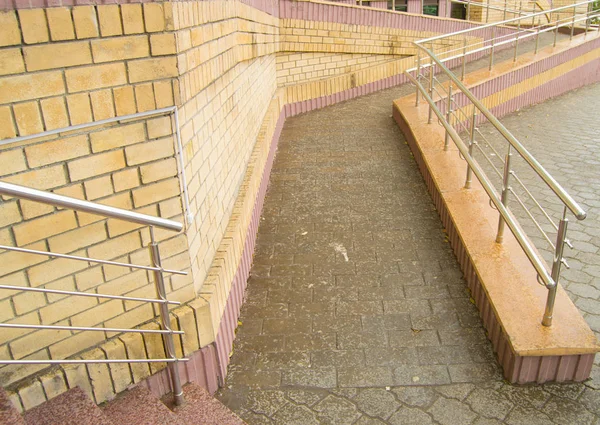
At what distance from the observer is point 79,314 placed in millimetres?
2693

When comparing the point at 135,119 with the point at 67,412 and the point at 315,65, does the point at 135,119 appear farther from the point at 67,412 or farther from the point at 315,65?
the point at 315,65

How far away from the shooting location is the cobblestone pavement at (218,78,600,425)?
317 centimetres

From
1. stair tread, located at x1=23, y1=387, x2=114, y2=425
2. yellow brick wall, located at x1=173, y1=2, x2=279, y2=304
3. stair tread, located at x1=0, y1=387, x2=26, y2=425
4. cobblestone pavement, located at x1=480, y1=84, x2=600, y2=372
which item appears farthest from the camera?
cobblestone pavement, located at x1=480, y1=84, x2=600, y2=372

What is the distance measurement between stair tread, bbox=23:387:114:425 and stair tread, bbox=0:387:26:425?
25 cm

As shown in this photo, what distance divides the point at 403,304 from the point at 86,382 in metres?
2.24

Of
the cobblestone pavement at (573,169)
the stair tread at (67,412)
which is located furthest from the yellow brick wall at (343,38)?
the stair tread at (67,412)

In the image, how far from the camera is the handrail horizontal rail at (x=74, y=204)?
6.28 feet

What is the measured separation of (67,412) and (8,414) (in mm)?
377

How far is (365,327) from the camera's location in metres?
3.87

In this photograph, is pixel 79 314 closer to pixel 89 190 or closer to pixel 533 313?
pixel 89 190

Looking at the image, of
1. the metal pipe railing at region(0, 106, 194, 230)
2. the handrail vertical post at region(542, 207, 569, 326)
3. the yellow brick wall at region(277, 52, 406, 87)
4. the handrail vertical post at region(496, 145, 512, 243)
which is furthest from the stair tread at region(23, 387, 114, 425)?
the yellow brick wall at region(277, 52, 406, 87)

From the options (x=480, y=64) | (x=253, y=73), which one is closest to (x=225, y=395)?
(x=253, y=73)

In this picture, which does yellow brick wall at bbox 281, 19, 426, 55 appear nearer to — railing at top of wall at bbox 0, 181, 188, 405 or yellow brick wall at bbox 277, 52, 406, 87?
yellow brick wall at bbox 277, 52, 406, 87

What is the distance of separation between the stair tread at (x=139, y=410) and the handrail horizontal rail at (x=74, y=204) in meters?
0.91
